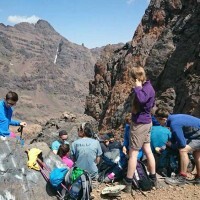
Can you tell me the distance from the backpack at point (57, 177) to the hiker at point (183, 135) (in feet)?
7.35

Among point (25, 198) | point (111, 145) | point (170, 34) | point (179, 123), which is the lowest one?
point (25, 198)

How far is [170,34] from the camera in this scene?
19.3 meters

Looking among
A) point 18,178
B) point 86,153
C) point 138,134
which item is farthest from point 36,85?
point 138,134

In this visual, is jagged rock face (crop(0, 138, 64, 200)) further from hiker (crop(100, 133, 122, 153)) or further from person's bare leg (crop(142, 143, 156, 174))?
hiker (crop(100, 133, 122, 153))

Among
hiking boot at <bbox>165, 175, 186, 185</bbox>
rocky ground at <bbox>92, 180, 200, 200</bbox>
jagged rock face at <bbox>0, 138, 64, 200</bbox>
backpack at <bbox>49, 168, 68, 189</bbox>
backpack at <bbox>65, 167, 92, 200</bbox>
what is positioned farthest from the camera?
hiking boot at <bbox>165, 175, 186, 185</bbox>

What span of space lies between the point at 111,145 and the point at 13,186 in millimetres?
3337

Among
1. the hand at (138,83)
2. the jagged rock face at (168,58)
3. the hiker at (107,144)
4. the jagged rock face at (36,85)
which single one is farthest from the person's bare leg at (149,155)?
the jagged rock face at (36,85)

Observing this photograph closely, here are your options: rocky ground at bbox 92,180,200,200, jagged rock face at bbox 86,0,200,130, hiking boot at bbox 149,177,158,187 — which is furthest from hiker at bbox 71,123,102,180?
jagged rock face at bbox 86,0,200,130

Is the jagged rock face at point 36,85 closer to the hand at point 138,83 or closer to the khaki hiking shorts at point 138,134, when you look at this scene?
the khaki hiking shorts at point 138,134

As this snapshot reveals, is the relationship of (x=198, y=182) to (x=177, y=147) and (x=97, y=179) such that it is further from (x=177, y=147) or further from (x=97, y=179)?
(x=97, y=179)

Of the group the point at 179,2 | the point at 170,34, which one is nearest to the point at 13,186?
the point at 170,34

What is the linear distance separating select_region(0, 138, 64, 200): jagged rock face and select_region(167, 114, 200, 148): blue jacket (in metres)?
2.55

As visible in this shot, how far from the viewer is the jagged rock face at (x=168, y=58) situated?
51.0ft

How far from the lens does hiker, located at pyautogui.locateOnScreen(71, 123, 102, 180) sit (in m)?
7.70
